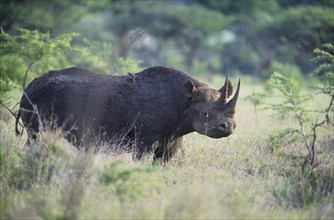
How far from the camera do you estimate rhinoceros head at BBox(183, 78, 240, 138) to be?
9.24 metres

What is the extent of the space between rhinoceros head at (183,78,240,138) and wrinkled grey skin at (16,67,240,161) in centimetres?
2

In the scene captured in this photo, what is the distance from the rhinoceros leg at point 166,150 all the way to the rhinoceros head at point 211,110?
0.58 metres

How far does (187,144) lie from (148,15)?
29.4 metres

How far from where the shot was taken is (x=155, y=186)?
25.8 feet

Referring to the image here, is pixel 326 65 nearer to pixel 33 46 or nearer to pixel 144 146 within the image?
pixel 144 146

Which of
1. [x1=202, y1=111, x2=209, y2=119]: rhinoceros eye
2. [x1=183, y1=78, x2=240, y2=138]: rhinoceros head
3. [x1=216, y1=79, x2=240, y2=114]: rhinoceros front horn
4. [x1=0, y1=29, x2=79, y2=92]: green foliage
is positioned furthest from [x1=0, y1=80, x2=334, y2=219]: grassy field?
[x1=0, y1=29, x2=79, y2=92]: green foliage

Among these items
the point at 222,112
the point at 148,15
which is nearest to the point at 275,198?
the point at 222,112

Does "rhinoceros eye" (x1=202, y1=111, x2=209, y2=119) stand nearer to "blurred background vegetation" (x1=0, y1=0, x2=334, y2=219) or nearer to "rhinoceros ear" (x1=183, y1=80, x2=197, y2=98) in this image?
"rhinoceros ear" (x1=183, y1=80, x2=197, y2=98)

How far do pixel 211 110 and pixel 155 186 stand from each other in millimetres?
2106

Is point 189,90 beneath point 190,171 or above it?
above

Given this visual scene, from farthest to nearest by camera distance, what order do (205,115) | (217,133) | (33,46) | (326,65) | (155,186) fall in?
(33,46)
(326,65)
(205,115)
(217,133)
(155,186)

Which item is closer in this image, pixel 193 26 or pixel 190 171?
pixel 190 171

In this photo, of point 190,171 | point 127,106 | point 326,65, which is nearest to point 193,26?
point 326,65

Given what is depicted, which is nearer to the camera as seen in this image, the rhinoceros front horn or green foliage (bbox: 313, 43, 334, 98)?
the rhinoceros front horn
